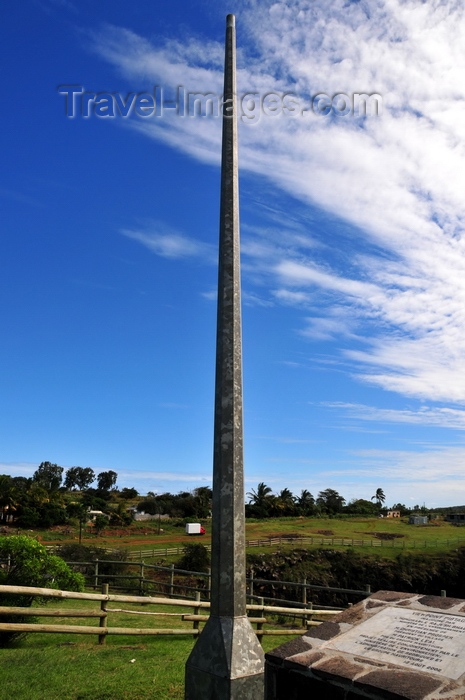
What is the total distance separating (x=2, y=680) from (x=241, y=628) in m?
4.20

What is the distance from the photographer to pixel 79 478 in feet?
382

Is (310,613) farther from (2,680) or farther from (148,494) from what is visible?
(148,494)

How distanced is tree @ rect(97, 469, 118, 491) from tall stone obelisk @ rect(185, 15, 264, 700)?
116095 mm

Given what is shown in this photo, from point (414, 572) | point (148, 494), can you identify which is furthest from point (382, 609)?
point (148, 494)

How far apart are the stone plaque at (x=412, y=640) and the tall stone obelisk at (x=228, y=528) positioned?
74cm

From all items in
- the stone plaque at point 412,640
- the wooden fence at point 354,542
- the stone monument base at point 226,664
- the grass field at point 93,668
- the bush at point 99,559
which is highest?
the stone plaque at point 412,640

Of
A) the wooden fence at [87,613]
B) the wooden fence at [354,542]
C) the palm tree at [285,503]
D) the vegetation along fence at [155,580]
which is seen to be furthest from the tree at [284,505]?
the wooden fence at [87,613]

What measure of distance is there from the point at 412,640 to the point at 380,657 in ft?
1.03

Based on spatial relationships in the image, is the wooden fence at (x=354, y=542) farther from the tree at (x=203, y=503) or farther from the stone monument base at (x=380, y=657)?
the stone monument base at (x=380, y=657)

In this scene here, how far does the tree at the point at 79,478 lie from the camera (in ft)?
382

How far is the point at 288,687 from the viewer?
443 centimetres

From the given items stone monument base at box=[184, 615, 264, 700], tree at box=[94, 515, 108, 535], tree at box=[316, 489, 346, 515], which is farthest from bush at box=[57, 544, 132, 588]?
tree at box=[316, 489, 346, 515]

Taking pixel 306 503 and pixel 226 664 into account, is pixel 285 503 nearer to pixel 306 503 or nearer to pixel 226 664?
pixel 306 503

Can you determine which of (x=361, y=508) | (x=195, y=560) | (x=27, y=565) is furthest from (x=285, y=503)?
(x=27, y=565)
